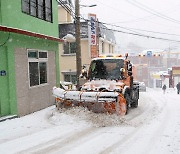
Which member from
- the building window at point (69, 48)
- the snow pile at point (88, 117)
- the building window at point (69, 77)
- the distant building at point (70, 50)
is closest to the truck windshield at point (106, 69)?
the snow pile at point (88, 117)

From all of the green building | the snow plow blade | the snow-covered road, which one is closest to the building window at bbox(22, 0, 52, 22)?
the green building

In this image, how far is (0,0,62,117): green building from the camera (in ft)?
37.2

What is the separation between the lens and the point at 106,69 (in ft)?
43.7

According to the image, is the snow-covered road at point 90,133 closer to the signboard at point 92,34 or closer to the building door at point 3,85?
the building door at point 3,85

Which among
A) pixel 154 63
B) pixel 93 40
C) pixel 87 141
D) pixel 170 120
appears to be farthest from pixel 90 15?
pixel 154 63

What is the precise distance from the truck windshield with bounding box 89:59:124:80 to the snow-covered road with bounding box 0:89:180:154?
1986mm

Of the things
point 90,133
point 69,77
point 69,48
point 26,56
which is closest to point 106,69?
point 26,56

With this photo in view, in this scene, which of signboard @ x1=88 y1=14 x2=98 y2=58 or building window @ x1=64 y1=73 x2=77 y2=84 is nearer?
signboard @ x1=88 y1=14 x2=98 y2=58

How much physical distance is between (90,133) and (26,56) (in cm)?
528

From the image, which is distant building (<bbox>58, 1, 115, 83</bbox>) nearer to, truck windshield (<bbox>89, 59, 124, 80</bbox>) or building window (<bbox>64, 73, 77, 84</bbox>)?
building window (<bbox>64, 73, 77, 84</bbox>)

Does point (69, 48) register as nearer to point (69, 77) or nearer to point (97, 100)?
point (69, 77)

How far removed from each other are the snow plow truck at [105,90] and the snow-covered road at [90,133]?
1.44 ft

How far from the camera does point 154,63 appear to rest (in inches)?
3393

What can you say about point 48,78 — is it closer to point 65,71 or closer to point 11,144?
point 11,144
